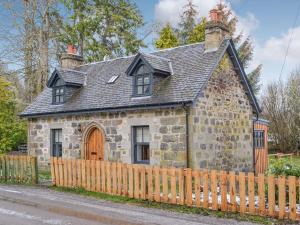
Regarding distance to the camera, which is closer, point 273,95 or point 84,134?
point 84,134

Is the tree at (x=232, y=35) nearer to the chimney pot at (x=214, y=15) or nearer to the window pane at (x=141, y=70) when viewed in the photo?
the chimney pot at (x=214, y=15)

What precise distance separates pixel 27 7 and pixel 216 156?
2315 cm

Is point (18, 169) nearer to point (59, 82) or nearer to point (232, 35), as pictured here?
point (59, 82)

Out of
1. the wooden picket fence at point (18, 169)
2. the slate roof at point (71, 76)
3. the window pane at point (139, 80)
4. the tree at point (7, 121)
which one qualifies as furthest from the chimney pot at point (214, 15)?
the tree at point (7, 121)

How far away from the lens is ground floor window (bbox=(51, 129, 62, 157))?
20.1 m

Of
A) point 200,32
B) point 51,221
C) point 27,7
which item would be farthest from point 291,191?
point 27,7

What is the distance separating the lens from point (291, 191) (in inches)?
345

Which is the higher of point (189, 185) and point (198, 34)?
point (198, 34)

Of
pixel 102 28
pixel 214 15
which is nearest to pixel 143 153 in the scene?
pixel 214 15

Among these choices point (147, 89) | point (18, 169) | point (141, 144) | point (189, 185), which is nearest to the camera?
point (189, 185)

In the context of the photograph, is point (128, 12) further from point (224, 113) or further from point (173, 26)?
point (224, 113)

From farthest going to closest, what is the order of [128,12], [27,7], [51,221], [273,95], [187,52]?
[273,95]
[128,12]
[27,7]
[187,52]
[51,221]

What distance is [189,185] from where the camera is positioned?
10375 millimetres

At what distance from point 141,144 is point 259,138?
318 inches
